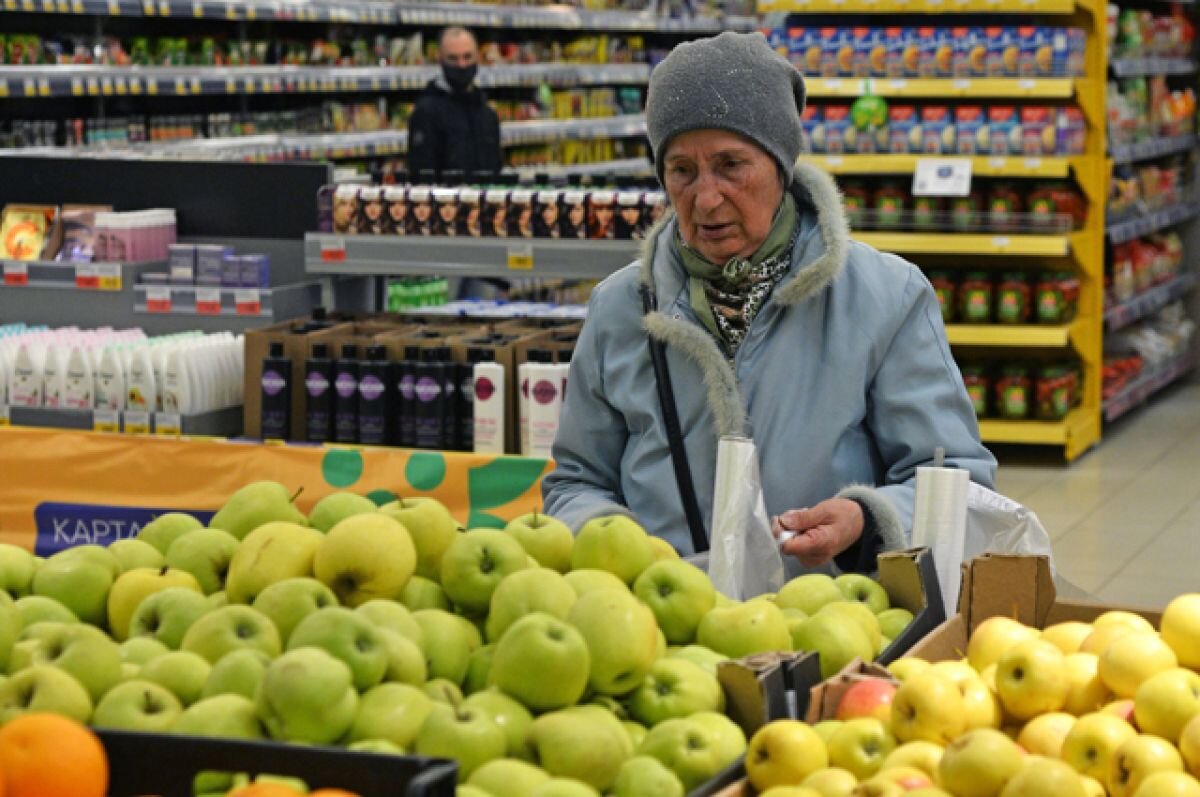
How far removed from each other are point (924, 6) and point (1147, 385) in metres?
2.68

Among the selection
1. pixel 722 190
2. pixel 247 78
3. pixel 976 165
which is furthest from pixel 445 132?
pixel 722 190

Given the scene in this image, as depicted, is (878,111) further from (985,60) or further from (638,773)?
(638,773)

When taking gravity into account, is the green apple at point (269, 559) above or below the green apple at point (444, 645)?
above

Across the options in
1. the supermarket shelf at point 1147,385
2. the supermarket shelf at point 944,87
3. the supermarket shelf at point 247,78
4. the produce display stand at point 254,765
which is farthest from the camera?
the supermarket shelf at point 1147,385

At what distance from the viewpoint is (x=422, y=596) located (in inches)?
76.2

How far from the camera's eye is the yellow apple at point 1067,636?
2.20 m

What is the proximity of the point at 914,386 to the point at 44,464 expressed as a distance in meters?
2.81

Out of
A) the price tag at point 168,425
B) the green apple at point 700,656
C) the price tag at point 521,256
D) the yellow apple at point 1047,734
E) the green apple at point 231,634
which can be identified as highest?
the price tag at point 521,256

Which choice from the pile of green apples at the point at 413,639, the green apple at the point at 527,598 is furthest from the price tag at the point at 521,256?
the green apple at the point at 527,598

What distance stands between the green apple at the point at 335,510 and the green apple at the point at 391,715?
438 mm

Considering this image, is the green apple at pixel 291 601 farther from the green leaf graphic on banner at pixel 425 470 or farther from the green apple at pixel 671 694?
the green leaf graphic on banner at pixel 425 470

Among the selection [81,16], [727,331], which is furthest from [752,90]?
[81,16]

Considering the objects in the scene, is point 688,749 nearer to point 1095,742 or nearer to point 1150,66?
point 1095,742

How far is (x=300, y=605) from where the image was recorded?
70.6 inches
